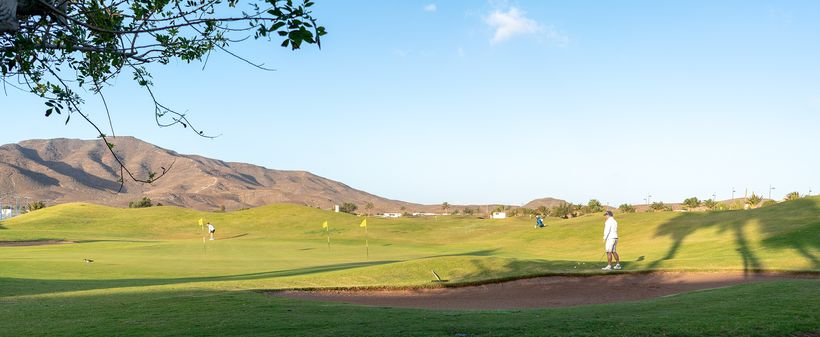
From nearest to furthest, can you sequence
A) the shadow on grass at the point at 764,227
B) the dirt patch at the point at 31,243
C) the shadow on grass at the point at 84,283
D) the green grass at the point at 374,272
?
the green grass at the point at 374,272
the shadow on grass at the point at 84,283
the shadow on grass at the point at 764,227
the dirt patch at the point at 31,243

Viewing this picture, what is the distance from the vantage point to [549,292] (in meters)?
21.0

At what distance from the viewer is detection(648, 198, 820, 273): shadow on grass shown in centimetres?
2886

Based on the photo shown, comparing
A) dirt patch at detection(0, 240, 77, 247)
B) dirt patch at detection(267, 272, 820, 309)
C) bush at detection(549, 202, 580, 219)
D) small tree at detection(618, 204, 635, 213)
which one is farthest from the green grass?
bush at detection(549, 202, 580, 219)

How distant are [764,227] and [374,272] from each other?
25.2m

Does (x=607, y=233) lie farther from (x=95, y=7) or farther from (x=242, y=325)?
(x=95, y=7)

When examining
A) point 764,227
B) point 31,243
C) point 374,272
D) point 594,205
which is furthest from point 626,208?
point 374,272

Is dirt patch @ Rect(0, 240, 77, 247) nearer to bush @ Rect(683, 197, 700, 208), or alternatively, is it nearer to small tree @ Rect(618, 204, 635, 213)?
small tree @ Rect(618, 204, 635, 213)

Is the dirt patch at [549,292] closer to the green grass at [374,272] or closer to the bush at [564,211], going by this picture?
the green grass at [374,272]

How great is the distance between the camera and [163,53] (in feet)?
27.1

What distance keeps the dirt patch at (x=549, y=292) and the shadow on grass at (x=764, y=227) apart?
1.93 metres

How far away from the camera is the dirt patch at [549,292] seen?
741 inches

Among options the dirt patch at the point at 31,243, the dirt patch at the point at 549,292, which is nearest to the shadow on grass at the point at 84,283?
the dirt patch at the point at 549,292

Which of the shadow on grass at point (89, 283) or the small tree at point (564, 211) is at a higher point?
the small tree at point (564, 211)

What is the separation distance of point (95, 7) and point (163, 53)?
100 cm
